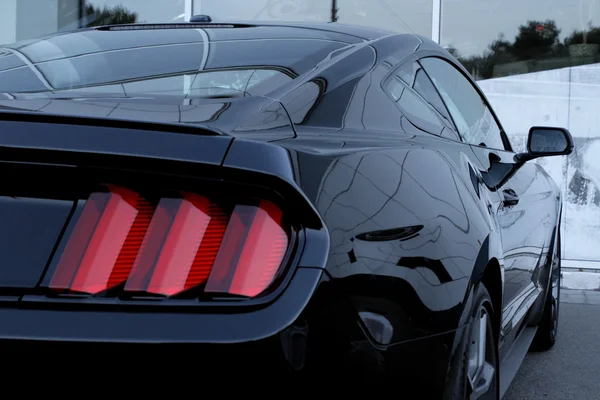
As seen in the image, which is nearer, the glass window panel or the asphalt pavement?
the asphalt pavement

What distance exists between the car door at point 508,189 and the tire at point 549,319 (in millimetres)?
613

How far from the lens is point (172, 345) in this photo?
1574 mm

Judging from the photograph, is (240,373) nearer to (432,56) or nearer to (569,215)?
(432,56)

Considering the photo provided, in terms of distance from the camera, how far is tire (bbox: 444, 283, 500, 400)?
2.11 m

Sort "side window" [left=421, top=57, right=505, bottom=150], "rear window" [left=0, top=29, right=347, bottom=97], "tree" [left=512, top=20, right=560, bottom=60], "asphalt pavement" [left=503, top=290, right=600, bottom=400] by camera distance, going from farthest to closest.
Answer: "tree" [left=512, top=20, right=560, bottom=60] → "asphalt pavement" [left=503, top=290, right=600, bottom=400] → "side window" [left=421, top=57, right=505, bottom=150] → "rear window" [left=0, top=29, right=347, bottom=97]

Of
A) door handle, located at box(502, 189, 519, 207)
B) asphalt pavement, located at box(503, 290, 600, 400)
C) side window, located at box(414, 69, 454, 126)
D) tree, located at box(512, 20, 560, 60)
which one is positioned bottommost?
asphalt pavement, located at box(503, 290, 600, 400)

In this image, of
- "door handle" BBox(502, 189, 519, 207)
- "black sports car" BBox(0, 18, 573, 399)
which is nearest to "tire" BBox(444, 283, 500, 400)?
"black sports car" BBox(0, 18, 573, 399)

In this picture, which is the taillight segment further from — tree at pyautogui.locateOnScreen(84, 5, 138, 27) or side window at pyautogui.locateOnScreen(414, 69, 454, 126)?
tree at pyautogui.locateOnScreen(84, 5, 138, 27)

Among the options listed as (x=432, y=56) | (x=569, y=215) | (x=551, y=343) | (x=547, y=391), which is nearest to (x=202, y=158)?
(x=432, y=56)

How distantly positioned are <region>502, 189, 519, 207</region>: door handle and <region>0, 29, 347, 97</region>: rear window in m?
0.86

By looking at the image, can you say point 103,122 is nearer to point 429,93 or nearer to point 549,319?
point 429,93

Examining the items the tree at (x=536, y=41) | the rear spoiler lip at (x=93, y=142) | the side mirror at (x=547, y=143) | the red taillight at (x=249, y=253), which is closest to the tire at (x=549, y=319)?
the side mirror at (x=547, y=143)

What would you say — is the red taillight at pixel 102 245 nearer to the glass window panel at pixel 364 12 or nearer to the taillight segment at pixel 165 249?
the taillight segment at pixel 165 249

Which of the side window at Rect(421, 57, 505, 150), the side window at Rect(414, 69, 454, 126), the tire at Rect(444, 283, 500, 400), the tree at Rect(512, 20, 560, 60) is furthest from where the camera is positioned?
the tree at Rect(512, 20, 560, 60)
